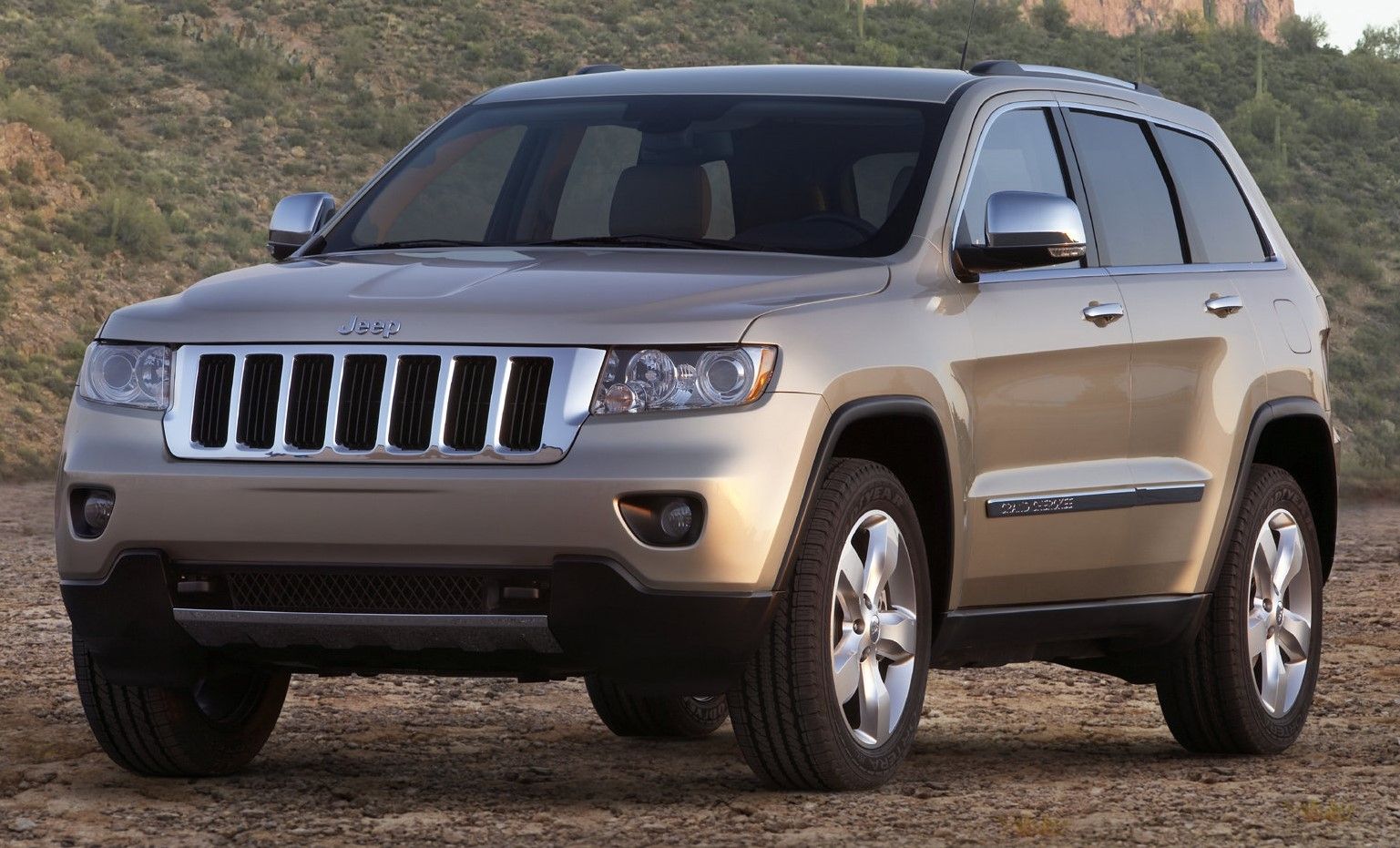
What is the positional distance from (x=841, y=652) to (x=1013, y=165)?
1776 millimetres

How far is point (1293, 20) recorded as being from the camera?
59.6m

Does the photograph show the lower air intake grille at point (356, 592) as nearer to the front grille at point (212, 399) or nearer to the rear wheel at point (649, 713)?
the front grille at point (212, 399)

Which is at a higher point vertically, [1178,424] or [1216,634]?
[1178,424]

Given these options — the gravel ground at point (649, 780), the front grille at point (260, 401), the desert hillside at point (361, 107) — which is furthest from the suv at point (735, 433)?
the desert hillside at point (361, 107)

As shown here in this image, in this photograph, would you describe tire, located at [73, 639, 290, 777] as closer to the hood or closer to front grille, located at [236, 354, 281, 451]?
front grille, located at [236, 354, 281, 451]

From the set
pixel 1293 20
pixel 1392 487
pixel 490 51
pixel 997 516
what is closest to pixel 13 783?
pixel 997 516

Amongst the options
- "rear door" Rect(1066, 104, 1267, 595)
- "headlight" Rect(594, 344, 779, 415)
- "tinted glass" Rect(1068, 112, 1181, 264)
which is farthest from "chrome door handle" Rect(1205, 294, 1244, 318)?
"headlight" Rect(594, 344, 779, 415)

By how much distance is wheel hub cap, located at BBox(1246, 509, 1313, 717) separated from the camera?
289 inches

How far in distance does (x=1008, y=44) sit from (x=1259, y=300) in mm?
48819

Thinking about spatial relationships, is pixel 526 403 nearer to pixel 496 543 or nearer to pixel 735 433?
pixel 496 543

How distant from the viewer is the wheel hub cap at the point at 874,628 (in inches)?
221

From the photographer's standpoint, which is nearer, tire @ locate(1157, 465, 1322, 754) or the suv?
the suv

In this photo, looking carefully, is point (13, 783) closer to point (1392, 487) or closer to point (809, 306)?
point (809, 306)

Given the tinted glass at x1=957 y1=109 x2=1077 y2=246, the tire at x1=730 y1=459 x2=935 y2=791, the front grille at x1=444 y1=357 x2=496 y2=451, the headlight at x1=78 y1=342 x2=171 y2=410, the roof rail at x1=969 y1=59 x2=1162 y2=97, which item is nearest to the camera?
the front grille at x1=444 y1=357 x2=496 y2=451
